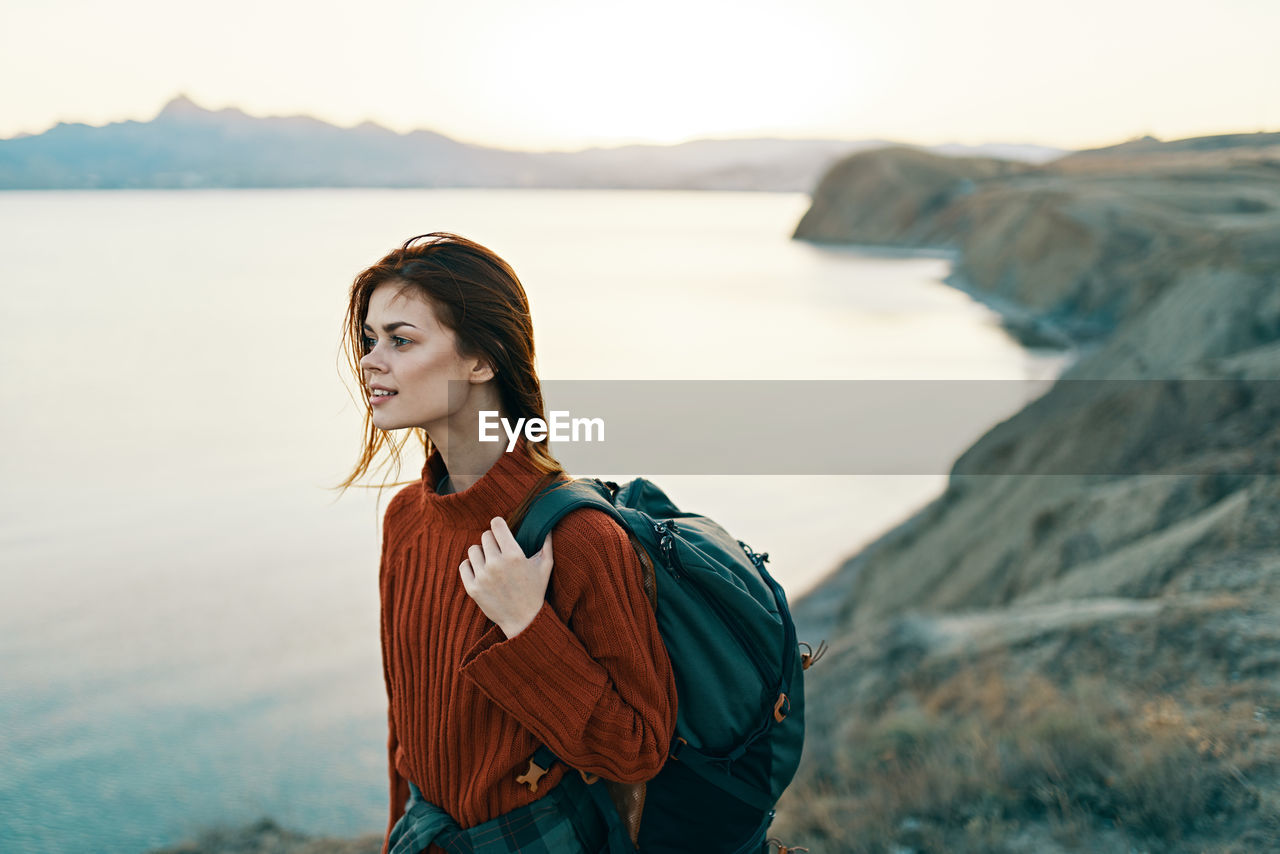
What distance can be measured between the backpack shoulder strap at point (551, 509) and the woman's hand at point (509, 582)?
3 centimetres

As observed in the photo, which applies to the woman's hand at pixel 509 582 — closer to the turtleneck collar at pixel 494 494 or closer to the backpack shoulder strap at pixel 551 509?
the backpack shoulder strap at pixel 551 509

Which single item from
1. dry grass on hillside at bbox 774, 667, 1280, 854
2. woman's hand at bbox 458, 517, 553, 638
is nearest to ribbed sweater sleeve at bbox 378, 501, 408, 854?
woman's hand at bbox 458, 517, 553, 638

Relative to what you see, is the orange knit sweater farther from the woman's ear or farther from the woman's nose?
the woman's nose

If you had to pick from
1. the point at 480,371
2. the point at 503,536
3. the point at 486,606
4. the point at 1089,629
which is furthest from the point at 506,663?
the point at 1089,629

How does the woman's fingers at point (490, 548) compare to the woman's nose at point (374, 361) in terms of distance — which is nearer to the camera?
the woman's fingers at point (490, 548)

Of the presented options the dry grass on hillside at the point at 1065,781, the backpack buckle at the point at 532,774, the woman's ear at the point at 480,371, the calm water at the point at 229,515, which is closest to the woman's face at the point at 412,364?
the woman's ear at the point at 480,371

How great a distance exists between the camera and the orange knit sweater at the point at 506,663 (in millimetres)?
1610

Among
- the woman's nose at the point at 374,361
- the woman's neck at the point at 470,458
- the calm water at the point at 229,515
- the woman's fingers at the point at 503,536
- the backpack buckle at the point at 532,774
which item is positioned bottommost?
the calm water at the point at 229,515

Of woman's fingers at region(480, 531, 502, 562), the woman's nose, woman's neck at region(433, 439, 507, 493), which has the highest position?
the woman's nose

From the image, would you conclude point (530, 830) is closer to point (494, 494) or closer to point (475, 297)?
point (494, 494)

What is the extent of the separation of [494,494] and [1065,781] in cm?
310

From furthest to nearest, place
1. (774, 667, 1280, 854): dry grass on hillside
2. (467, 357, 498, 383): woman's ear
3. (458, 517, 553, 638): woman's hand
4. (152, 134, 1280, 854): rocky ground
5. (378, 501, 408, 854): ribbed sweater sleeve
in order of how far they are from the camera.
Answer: (152, 134, 1280, 854): rocky ground
(774, 667, 1280, 854): dry grass on hillside
(378, 501, 408, 854): ribbed sweater sleeve
(467, 357, 498, 383): woman's ear
(458, 517, 553, 638): woman's hand

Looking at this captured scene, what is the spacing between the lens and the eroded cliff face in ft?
12.0

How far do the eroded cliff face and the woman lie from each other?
2.52m
